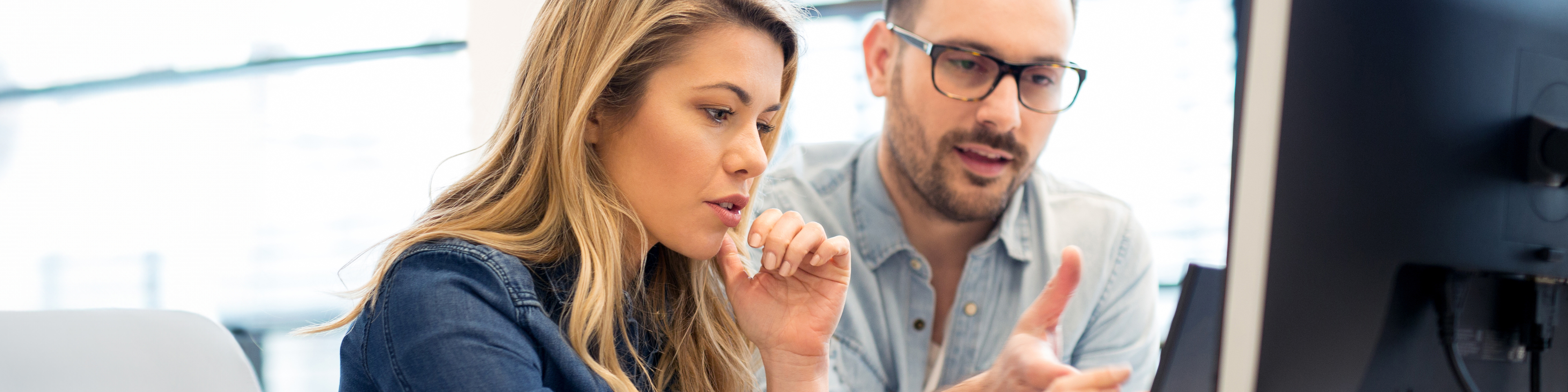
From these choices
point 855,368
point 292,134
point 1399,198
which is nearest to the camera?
point 1399,198

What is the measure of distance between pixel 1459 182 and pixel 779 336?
0.64m

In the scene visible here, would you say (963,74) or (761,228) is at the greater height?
(963,74)

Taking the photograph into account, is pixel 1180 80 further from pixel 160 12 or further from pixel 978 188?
pixel 160 12

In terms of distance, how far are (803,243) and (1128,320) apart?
2.87ft

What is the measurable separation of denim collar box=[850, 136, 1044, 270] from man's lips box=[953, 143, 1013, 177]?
79 mm

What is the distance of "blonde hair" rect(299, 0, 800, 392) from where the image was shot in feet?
2.68

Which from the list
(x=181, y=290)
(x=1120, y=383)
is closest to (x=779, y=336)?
(x=1120, y=383)

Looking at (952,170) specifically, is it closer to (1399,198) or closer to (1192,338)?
(1192,338)

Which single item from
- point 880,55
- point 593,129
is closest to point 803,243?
point 593,129

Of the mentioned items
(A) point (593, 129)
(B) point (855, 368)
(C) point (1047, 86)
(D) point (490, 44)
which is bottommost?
(B) point (855, 368)

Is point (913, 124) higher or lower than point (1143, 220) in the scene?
higher

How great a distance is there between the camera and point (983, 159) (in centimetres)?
151

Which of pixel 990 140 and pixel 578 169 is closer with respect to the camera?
pixel 578 169

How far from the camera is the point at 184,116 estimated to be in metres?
3.25
